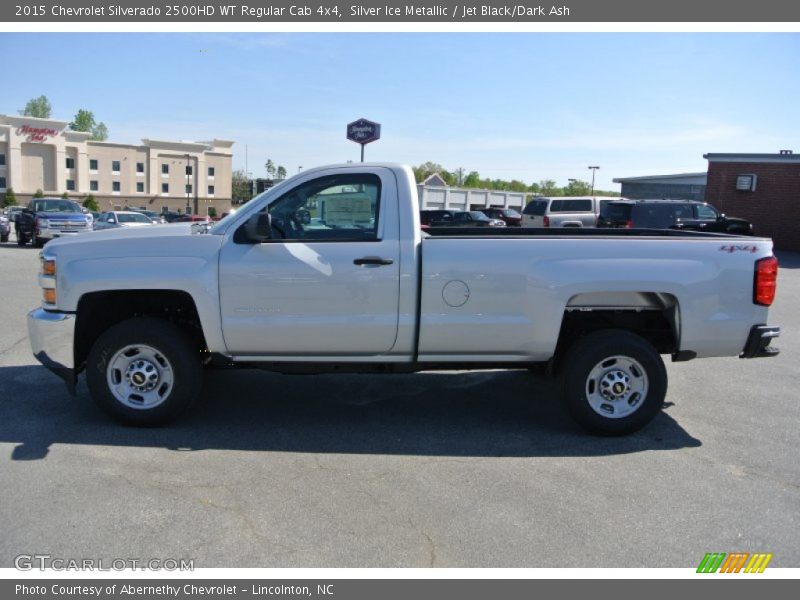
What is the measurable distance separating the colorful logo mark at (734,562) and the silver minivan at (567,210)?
23712 millimetres

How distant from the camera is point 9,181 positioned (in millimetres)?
81312

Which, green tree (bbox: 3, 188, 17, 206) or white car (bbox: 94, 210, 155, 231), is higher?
green tree (bbox: 3, 188, 17, 206)

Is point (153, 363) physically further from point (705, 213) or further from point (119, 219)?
point (119, 219)

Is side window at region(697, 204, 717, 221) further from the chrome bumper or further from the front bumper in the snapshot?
the chrome bumper

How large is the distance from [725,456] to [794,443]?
0.72 meters

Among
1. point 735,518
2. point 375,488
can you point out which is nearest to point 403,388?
point 375,488

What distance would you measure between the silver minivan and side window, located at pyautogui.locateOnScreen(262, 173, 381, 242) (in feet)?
72.9

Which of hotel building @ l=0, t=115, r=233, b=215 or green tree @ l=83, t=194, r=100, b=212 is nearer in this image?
green tree @ l=83, t=194, r=100, b=212

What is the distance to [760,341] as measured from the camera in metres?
5.25

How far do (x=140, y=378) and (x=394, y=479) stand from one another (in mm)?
2211

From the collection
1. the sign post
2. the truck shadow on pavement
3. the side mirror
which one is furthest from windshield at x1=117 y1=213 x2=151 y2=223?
the side mirror

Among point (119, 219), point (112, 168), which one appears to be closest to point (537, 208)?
point (119, 219)

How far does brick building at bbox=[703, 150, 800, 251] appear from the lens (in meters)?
27.6
